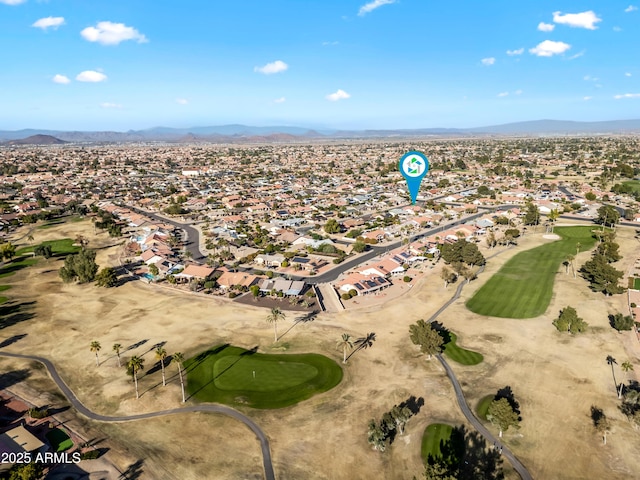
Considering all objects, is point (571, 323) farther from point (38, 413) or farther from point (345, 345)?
point (38, 413)

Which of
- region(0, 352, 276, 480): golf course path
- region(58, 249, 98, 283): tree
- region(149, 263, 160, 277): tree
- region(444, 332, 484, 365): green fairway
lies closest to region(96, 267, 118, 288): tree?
region(58, 249, 98, 283): tree

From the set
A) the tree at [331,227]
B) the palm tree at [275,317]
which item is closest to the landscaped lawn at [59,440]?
the palm tree at [275,317]

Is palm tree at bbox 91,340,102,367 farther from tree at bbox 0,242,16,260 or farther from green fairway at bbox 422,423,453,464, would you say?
tree at bbox 0,242,16,260

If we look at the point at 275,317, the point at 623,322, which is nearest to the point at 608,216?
the point at 623,322

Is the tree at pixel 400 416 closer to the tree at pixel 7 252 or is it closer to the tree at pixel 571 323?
the tree at pixel 571 323

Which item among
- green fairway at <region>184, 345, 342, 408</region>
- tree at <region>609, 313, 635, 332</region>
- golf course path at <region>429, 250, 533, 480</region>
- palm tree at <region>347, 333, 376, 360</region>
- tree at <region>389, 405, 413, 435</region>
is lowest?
golf course path at <region>429, 250, 533, 480</region>

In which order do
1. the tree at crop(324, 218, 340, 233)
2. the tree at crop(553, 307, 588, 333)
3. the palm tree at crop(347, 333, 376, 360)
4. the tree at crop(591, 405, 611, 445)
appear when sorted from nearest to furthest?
the tree at crop(591, 405, 611, 445)
the palm tree at crop(347, 333, 376, 360)
the tree at crop(553, 307, 588, 333)
the tree at crop(324, 218, 340, 233)

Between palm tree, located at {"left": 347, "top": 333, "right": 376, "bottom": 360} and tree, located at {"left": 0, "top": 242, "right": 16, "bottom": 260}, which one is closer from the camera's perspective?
palm tree, located at {"left": 347, "top": 333, "right": 376, "bottom": 360}

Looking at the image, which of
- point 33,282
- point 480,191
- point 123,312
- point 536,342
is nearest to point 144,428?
point 123,312
